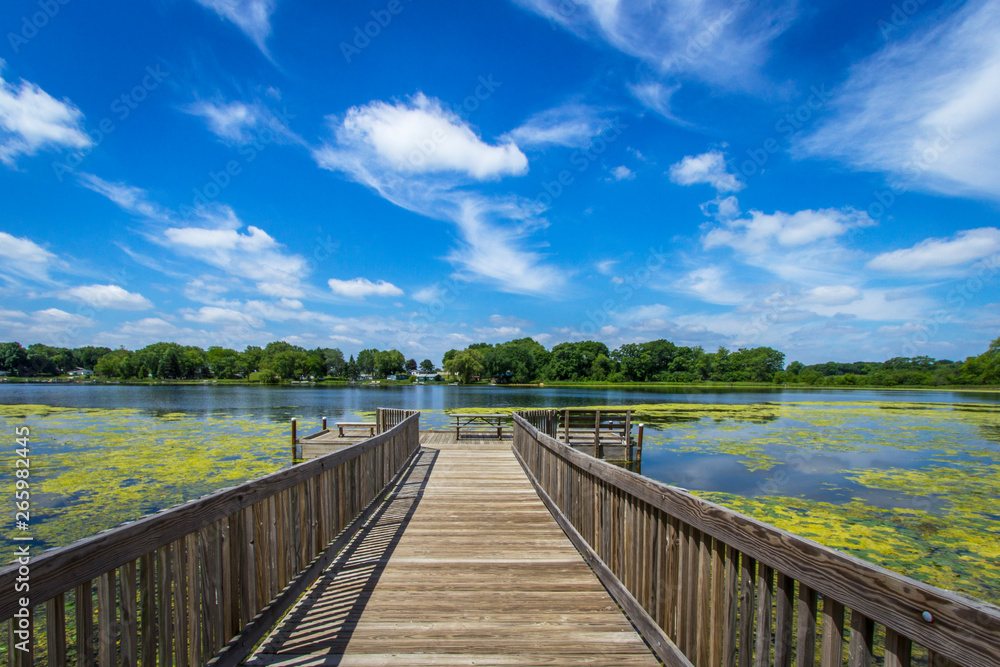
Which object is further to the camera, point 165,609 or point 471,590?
point 471,590

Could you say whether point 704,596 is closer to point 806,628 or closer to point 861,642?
point 806,628

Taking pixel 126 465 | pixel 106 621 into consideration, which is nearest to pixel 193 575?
pixel 106 621

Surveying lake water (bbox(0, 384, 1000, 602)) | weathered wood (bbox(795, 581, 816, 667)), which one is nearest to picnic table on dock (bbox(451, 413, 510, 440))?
lake water (bbox(0, 384, 1000, 602))

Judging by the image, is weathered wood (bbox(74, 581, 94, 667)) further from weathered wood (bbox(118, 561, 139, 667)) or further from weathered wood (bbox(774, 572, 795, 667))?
weathered wood (bbox(774, 572, 795, 667))

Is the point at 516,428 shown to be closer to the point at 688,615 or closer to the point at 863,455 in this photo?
the point at 688,615

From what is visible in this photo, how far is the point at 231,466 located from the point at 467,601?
13.1 metres

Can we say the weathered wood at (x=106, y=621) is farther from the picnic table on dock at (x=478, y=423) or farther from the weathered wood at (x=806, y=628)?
the picnic table on dock at (x=478, y=423)

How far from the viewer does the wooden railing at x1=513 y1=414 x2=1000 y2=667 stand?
4.38ft

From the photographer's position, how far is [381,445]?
6.53 metres

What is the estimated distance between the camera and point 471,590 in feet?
12.3

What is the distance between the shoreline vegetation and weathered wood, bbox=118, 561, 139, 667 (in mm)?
96419

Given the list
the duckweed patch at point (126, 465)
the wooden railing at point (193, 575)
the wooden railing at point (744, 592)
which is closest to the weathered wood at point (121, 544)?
the wooden railing at point (193, 575)

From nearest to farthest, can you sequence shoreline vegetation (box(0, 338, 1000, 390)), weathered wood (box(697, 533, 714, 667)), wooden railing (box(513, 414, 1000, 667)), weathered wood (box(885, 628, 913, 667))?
1. wooden railing (box(513, 414, 1000, 667))
2. weathered wood (box(885, 628, 913, 667))
3. weathered wood (box(697, 533, 714, 667))
4. shoreline vegetation (box(0, 338, 1000, 390))

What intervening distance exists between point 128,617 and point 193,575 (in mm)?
444
